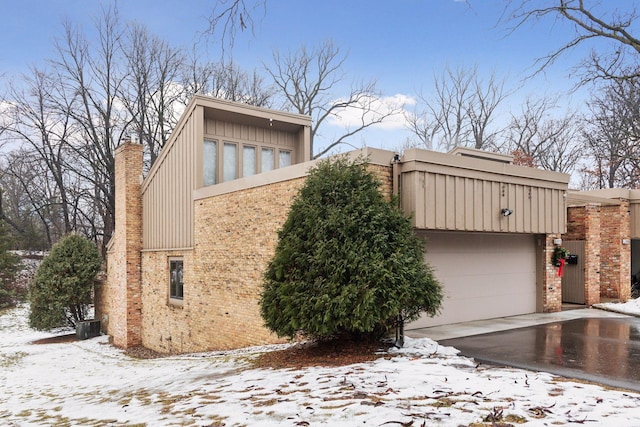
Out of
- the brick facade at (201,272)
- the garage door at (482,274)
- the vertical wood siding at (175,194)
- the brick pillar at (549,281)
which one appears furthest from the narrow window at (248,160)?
the brick pillar at (549,281)

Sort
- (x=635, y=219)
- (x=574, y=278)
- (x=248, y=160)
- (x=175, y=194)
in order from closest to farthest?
(x=175, y=194) < (x=574, y=278) < (x=248, y=160) < (x=635, y=219)

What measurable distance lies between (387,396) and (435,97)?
98.2 ft

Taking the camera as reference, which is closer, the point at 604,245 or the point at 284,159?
the point at 604,245

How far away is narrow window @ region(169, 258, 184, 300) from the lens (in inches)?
527

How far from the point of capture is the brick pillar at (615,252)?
14.3 meters

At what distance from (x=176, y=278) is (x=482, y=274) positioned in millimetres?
8309

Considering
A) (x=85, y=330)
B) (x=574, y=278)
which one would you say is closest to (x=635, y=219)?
(x=574, y=278)

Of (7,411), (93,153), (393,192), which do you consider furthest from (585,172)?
(7,411)

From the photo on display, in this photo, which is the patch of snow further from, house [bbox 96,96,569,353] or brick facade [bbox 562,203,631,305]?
house [bbox 96,96,569,353]

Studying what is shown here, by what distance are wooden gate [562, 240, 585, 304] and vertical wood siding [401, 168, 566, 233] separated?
3.44 m

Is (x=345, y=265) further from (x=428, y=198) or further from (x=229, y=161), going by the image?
(x=229, y=161)

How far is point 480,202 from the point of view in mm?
8906

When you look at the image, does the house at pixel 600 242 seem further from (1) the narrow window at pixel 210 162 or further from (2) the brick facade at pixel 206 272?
(1) the narrow window at pixel 210 162

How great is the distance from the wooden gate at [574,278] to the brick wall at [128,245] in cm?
1312
